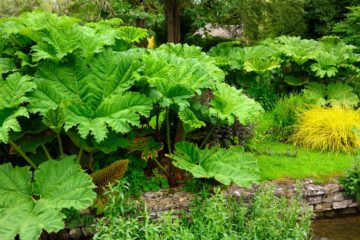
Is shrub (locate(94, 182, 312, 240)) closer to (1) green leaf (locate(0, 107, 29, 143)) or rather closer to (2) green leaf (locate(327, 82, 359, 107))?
(1) green leaf (locate(0, 107, 29, 143))

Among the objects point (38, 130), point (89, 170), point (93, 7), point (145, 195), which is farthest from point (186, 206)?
point (93, 7)

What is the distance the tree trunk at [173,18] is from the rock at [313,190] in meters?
7.01

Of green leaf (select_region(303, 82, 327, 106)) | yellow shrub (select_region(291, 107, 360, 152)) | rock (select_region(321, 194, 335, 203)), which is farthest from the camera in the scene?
green leaf (select_region(303, 82, 327, 106))

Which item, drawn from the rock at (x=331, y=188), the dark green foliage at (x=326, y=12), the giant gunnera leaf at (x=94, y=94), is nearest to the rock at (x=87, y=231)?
the giant gunnera leaf at (x=94, y=94)

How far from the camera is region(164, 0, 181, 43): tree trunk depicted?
11.3 m

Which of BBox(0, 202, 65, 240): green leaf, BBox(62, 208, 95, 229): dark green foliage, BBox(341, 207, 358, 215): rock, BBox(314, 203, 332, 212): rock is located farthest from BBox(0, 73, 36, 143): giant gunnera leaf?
BBox(341, 207, 358, 215): rock

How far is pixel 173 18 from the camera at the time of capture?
453 inches

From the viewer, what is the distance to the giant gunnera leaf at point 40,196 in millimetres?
3562

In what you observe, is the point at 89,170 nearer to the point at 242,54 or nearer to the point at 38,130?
the point at 38,130

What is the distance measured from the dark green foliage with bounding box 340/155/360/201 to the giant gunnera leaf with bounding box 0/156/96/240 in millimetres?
3199

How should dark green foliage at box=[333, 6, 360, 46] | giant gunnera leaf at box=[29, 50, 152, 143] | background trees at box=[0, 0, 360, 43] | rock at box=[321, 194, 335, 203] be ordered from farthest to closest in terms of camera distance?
dark green foliage at box=[333, 6, 360, 46] → background trees at box=[0, 0, 360, 43] → rock at box=[321, 194, 335, 203] → giant gunnera leaf at box=[29, 50, 152, 143]

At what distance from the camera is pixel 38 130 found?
442cm

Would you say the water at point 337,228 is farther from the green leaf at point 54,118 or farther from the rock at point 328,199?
the green leaf at point 54,118

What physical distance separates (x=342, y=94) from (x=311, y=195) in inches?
137
